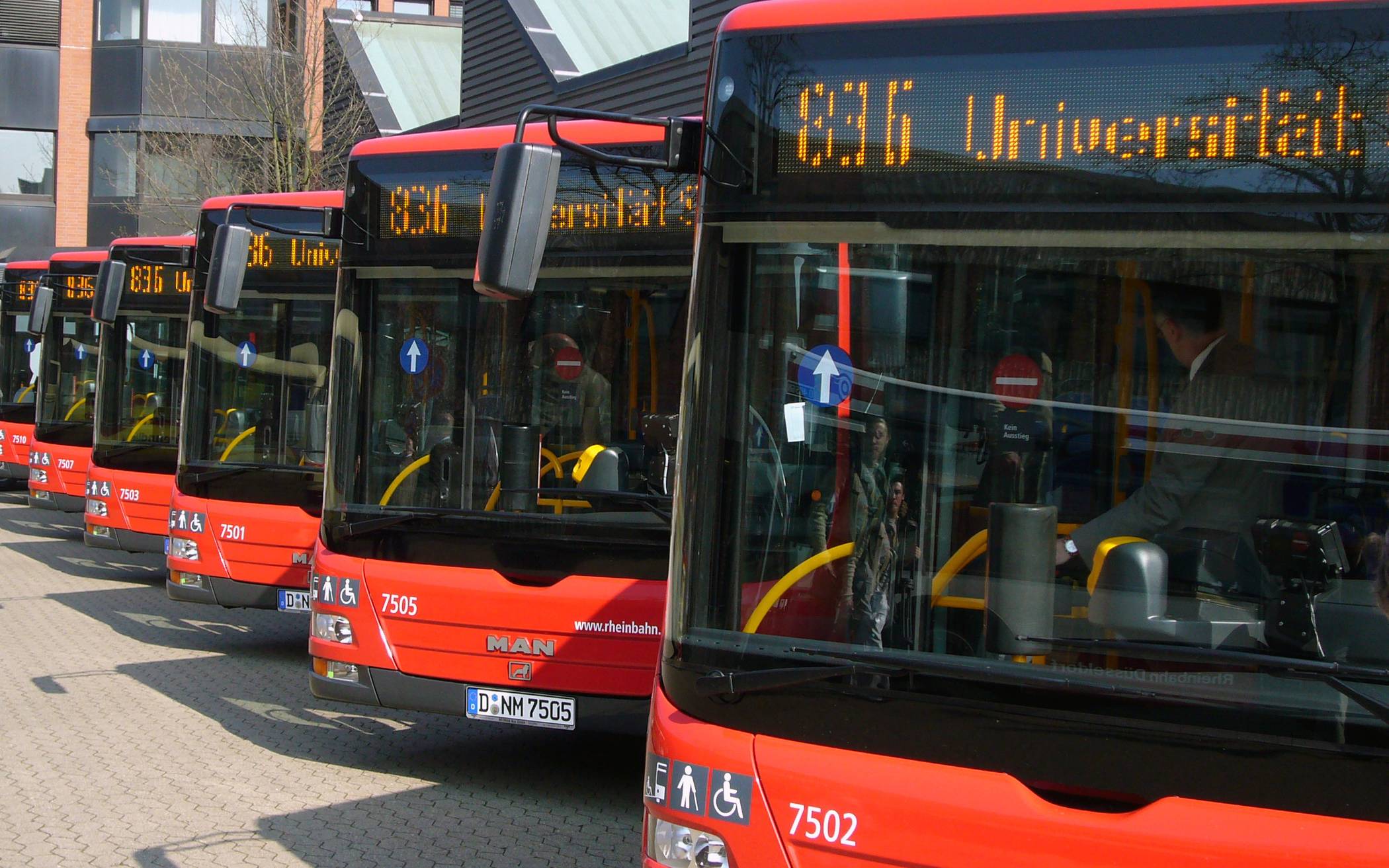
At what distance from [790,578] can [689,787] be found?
0.57 meters

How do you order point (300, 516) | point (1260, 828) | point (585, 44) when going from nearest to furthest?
point (1260, 828), point (300, 516), point (585, 44)

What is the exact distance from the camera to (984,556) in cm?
354

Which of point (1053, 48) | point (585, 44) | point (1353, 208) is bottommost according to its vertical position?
point (1353, 208)

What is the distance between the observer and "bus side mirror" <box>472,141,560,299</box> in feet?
13.8

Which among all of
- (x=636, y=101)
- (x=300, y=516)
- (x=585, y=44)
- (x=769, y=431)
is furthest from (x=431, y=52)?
(x=769, y=431)

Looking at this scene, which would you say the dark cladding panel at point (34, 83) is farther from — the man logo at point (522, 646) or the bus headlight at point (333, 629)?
the man logo at point (522, 646)

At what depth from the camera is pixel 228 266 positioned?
7617 mm

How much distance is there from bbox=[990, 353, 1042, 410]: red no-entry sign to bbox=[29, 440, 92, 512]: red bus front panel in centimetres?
1517

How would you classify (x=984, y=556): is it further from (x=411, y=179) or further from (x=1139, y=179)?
(x=411, y=179)

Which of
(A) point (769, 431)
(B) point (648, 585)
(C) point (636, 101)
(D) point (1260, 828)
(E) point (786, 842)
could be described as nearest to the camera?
(D) point (1260, 828)

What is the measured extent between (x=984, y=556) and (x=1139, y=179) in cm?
94

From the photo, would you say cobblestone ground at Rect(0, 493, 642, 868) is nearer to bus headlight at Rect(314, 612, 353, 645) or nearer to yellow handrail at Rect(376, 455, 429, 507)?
bus headlight at Rect(314, 612, 353, 645)

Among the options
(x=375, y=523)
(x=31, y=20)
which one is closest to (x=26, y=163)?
(x=31, y=20)

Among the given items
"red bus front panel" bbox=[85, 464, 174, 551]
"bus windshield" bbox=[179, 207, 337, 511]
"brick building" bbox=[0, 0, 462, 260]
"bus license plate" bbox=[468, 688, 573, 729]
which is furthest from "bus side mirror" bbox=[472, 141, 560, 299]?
"brick building" bbox=[0, 0, 462, 260]
